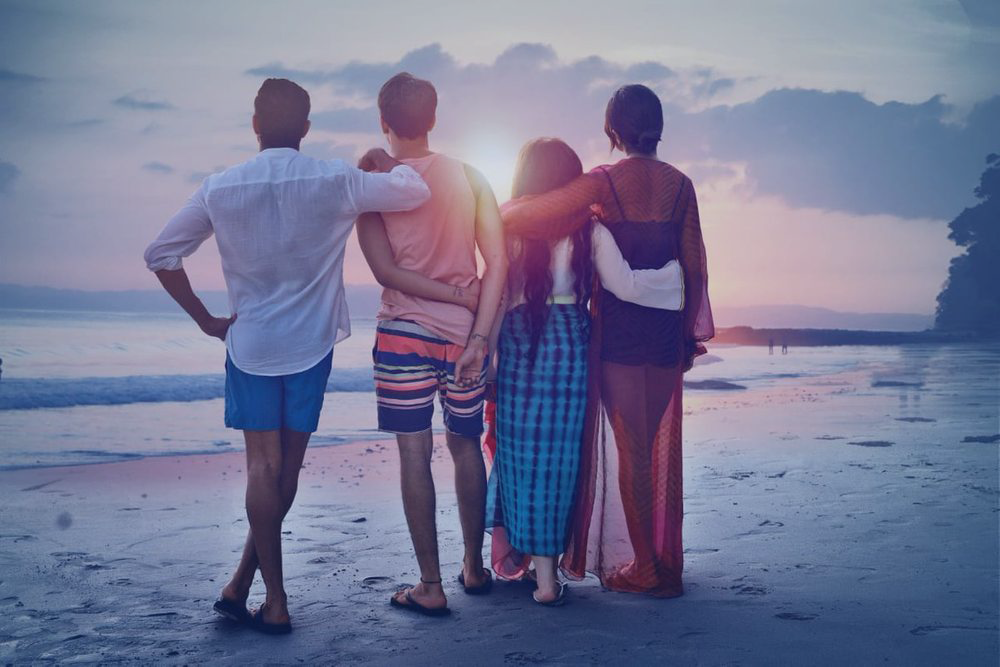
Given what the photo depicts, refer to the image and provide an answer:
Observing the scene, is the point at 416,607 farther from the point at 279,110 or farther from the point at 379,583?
the point at 279,110

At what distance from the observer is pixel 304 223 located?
9.83 ft

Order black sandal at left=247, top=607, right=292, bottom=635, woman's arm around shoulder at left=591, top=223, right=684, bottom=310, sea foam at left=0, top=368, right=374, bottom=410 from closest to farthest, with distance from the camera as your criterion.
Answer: black sandal at left=247, top=607, right=292, bottom=635 < woman's arm around shoulder at left=591, top=223, right=684, bottom=310 < sea foam at left=0, top=368, right=374, bottom=410

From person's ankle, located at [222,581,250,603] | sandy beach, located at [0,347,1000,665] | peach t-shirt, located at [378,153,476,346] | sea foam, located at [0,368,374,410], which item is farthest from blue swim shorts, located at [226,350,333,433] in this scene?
sea foam, located at [0,368,374,410]

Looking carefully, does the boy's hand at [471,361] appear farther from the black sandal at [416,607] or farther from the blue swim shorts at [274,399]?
the black sandal at [416,607]

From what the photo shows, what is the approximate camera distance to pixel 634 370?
3477mm

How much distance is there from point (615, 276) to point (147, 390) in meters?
11.7

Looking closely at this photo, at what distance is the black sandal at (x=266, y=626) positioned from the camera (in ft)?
9.67

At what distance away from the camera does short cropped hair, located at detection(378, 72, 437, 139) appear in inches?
126

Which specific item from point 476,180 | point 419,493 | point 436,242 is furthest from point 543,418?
point 476,180

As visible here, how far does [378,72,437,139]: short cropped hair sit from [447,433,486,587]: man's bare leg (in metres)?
1.14

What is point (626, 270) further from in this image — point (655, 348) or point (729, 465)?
point (729, 465)

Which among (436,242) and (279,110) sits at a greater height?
(279,110)

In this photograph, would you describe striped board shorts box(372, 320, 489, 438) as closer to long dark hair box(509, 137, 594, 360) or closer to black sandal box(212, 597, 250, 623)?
long dark hair box(509, 137, 594, 360)

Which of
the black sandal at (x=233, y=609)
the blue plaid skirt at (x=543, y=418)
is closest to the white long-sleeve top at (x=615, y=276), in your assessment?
the blue plaid skirt at (x=543, y=418)
